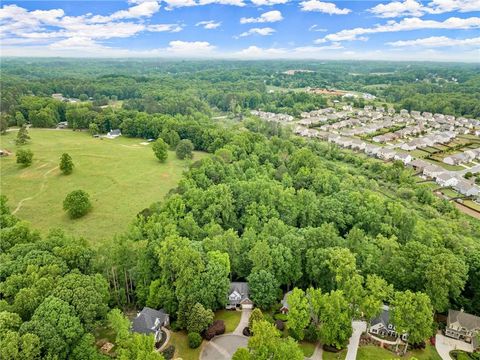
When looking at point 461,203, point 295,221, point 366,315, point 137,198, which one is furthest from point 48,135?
point 461,203

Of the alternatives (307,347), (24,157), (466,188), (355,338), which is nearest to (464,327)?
(355,338)

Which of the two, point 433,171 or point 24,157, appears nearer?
point 24,157

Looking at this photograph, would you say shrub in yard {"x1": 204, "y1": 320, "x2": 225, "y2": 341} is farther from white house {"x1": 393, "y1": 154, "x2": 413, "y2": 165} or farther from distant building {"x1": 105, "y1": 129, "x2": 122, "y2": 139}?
distant building {"x1": 105, "y1": 129, "x2": 122, "y2": 139}

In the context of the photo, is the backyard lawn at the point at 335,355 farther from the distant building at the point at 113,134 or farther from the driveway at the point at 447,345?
the distant building at the point at 113,134

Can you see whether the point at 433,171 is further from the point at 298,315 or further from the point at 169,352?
the point at 169,352

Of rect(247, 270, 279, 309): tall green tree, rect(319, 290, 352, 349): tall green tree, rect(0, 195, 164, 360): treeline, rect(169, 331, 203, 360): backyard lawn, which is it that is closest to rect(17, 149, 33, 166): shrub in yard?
rect(0, 195, 164, 360): treeline

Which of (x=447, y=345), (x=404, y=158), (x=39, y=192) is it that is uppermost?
(x=404, y=158)
